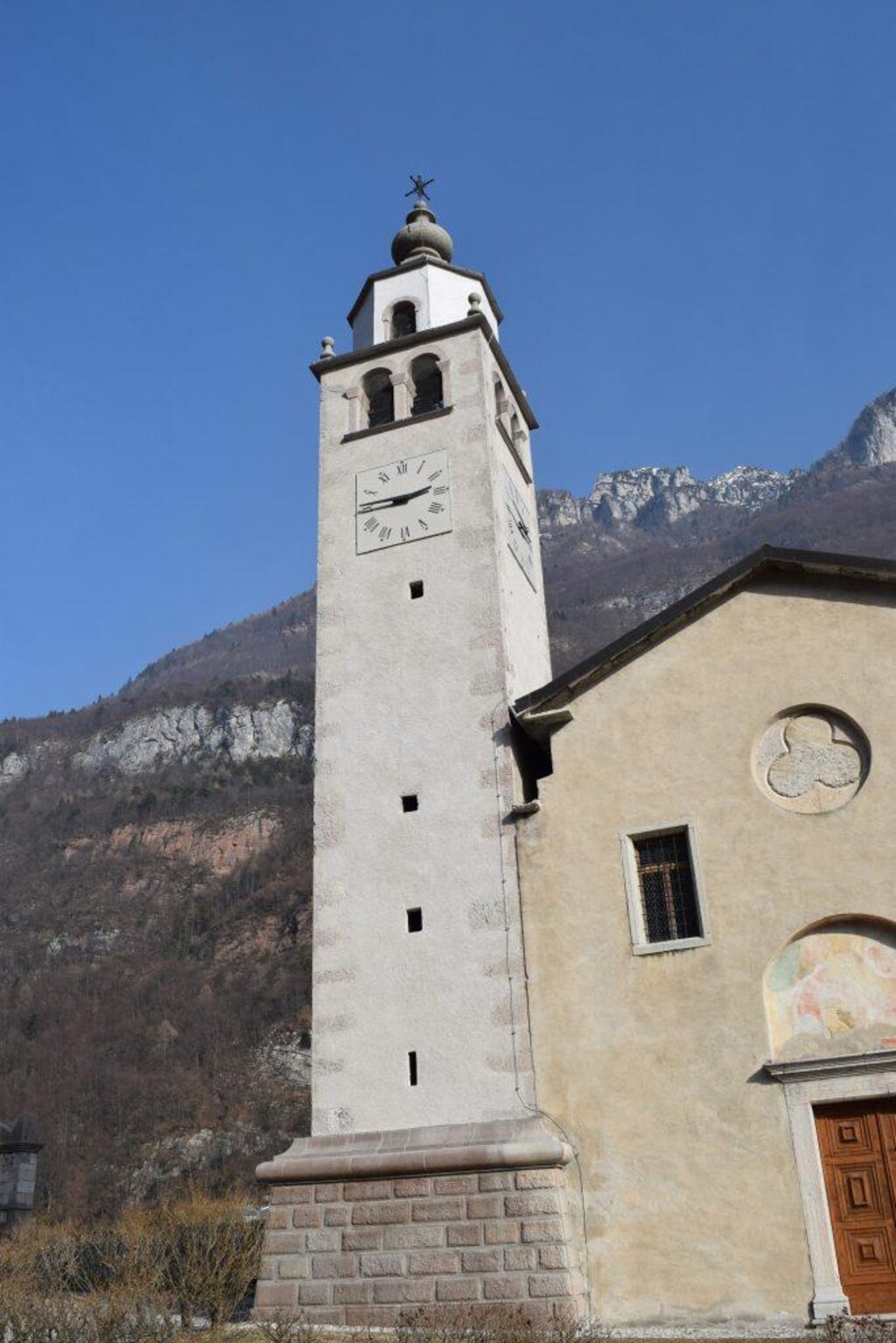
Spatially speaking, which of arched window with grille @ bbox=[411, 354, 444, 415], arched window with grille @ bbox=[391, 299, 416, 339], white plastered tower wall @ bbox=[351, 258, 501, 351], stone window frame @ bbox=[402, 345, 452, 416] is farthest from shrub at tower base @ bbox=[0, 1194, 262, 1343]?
arched window with grille @ bbox=[391, 299, 416, 339]

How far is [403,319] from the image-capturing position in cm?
2295

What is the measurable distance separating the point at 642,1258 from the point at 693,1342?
1.28m

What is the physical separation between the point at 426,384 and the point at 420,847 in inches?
359

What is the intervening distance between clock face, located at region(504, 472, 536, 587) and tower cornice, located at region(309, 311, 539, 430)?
Result: 8.14ft

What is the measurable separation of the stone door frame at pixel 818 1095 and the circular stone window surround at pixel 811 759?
118 inches

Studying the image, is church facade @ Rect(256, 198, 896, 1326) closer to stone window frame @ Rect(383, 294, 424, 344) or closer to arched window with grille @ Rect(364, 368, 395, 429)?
arched window with grille @ Rect(364, 368, 395, 429)

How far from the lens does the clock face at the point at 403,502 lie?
19.7m

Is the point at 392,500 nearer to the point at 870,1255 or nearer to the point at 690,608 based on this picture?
the point at 690,608

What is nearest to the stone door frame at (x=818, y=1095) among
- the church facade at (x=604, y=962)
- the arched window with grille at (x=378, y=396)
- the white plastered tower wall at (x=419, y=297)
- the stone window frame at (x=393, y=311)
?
the church facade at (x=604, y=962)

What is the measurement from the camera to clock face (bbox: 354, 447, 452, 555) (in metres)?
19.7

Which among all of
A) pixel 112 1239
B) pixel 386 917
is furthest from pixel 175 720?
pixel 386 917

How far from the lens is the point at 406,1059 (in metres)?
16.0

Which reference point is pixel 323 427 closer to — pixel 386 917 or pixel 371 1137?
pixel 386 917

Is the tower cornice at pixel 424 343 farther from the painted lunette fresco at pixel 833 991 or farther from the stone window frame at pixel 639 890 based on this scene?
the painted lunette fresco at pixel 833 991
